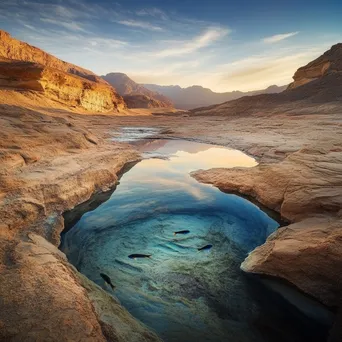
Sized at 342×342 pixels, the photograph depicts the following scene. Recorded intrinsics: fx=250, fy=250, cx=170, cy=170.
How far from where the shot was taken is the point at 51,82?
3375 centimetres

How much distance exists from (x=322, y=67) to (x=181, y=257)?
52816 millimetres

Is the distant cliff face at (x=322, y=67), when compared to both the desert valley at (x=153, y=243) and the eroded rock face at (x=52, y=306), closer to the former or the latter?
the desert valley at (x=153, y=243)

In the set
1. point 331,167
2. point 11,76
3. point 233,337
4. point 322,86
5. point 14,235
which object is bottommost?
point 233,337

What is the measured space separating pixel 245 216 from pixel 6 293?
5.78 metres

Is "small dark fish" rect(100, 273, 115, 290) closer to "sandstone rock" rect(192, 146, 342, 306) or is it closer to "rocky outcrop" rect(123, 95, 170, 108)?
"sandstone rock" rect(192, 146, 342, 306)

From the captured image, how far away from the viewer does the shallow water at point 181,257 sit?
11.4ft

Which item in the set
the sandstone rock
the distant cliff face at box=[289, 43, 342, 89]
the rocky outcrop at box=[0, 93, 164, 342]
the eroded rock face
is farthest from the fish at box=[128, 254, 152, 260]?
the distant cliff face at box=[289, 43, 342, 89]

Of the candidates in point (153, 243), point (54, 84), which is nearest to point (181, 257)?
point (153, 243)

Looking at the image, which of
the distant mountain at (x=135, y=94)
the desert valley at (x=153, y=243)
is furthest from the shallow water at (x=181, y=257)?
the distant mountain at (x=135, y=94)

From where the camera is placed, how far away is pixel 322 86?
3894cm

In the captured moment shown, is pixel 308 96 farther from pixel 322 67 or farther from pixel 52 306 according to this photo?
pixel 52 306

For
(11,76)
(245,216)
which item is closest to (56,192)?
(245,216)

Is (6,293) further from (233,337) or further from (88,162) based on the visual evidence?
(88,162)

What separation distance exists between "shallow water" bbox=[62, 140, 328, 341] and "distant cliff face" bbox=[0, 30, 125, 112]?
98.2 ft
